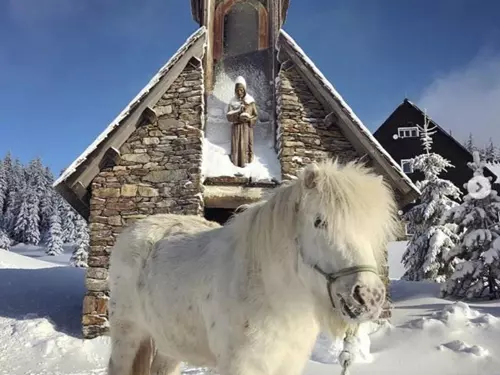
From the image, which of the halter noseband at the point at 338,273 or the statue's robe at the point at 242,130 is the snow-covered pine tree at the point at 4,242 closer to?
the statue's robe at the point at 242,130

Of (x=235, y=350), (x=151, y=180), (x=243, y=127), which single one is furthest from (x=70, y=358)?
(x=235, y=350)

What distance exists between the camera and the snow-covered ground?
6047 millimetres

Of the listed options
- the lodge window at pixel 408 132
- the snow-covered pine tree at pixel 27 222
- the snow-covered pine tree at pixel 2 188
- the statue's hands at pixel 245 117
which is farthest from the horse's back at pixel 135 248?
the snow-covered pine tree at pixel 2 188

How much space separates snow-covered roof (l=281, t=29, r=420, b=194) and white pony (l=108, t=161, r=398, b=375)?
5.97m

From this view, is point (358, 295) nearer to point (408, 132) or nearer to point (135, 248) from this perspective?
point (135, 248)

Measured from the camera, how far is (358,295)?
2.09m

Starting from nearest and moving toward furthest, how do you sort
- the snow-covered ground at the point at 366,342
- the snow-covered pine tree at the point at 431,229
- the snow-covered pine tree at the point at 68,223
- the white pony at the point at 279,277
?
the white pony at the point at 279,277 → the snow-covered ground at the point at 366,342 → the snow-covered pine tree at the point at 431,229 → the snow-covered pine tree at the point at 68,223

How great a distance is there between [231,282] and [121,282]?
4.74 ft

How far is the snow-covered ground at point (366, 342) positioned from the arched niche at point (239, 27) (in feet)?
22.6

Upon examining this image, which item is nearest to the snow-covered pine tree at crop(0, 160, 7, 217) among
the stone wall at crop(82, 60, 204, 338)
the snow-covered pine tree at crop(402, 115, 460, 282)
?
the snow-covered pine tree at crop(402, 115, 460, 282)

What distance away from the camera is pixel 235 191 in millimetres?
8641

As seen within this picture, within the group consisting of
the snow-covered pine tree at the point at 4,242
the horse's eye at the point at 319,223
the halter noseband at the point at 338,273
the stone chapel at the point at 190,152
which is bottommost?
the snow-covered pine tree at the point at 4,242

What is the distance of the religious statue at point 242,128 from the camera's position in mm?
9023

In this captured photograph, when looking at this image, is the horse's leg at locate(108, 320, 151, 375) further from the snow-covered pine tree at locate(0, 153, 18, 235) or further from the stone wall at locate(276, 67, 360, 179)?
the snow-covered pine tree at locate(0, 153, 18, 235)
